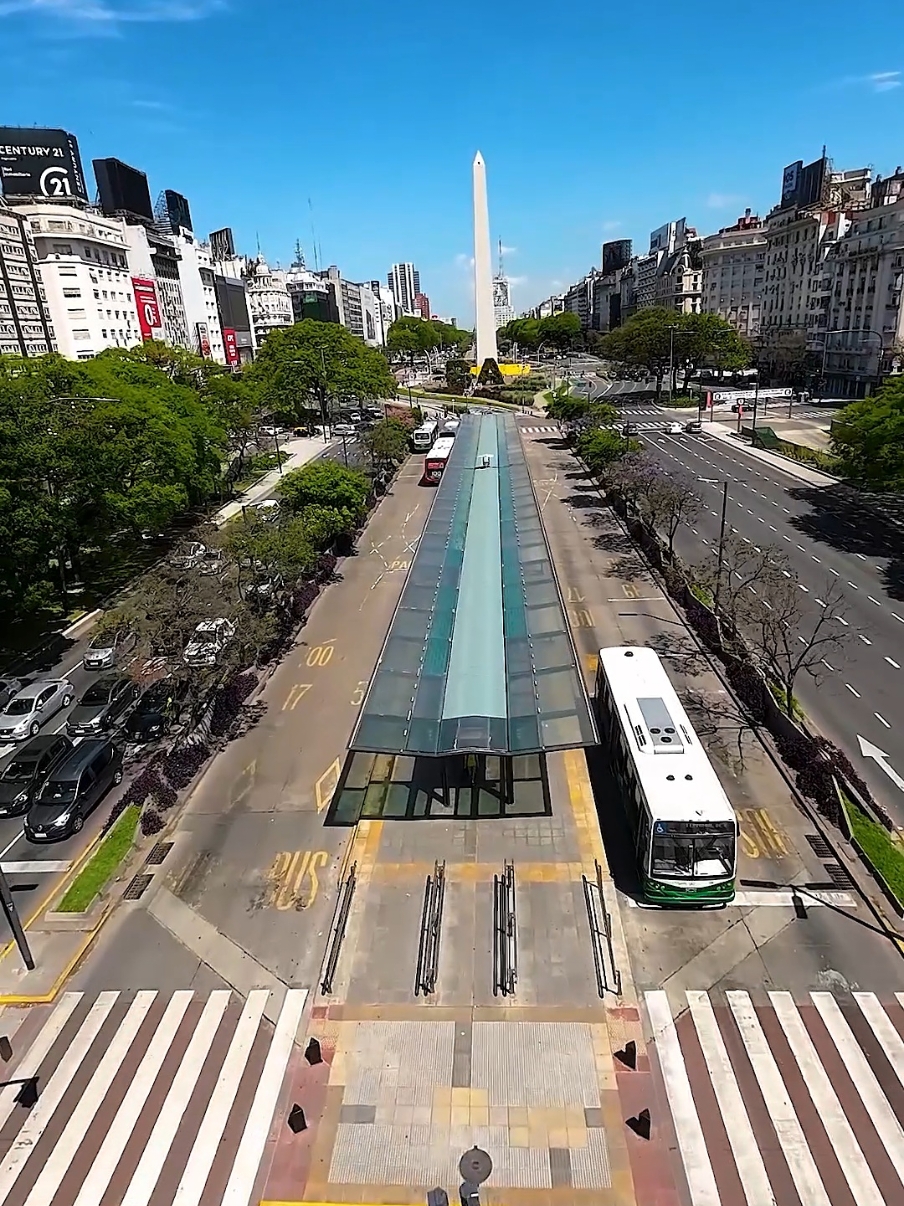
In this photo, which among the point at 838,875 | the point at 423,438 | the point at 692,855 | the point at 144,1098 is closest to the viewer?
the point at 144,1098

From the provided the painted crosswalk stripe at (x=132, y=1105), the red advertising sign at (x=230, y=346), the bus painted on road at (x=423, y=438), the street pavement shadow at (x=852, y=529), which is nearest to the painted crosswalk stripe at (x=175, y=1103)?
the painted crosswalk stripe at (x=132, y=1105)

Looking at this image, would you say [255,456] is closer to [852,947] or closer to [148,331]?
[148,331]

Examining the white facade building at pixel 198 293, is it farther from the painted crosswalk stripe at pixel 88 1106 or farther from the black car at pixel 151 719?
the painted crosswalk stripe at pixel 88 1106

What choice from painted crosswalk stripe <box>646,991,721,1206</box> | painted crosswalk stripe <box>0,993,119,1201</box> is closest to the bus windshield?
painted crosswalk stripe <box>646,991,721,1206</box>

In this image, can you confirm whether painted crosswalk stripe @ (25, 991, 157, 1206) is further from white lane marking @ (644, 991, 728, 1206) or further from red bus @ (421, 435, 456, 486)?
red bus @ (421, 435, 456, 486)

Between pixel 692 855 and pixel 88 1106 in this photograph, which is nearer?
pixel 88 1106

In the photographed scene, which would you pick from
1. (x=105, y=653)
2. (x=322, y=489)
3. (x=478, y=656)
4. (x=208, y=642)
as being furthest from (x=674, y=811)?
(x=322, y=489)

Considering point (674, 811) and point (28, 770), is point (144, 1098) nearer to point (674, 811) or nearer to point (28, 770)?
point (674, 811)

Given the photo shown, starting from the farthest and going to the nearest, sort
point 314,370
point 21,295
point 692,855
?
1. point 314,370
2. point 21,295
3. point 692,855
